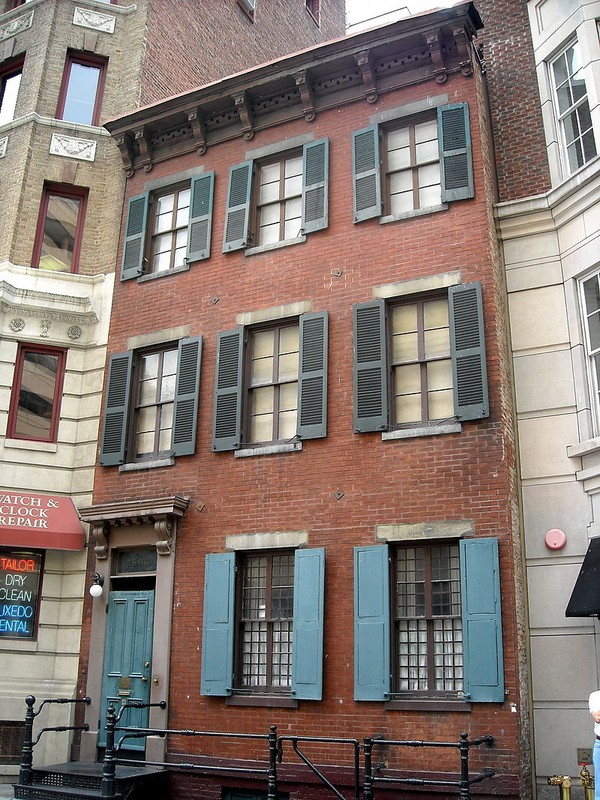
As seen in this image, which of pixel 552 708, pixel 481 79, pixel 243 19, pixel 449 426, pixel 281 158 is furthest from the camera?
pixel 243 19

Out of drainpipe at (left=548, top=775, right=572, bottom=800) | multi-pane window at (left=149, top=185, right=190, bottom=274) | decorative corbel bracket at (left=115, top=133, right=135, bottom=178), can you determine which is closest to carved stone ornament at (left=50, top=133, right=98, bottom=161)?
decorative corbel bracket at (left=115, top=133, right=135, bottom=178)

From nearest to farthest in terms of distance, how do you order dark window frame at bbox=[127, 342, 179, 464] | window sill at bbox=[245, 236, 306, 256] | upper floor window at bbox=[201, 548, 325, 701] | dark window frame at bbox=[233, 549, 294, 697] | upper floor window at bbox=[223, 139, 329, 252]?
upper floor window at bbox=[201, 548, 325, 701] < dark window frame at bbox=[233, 549, 294, 697] < window sill at bbox=[245, 236, 306, 256] < upper floor window at bbox=[223, 139, 329, 252] < dark window frame at bbox=[127, 342, 179, 464]

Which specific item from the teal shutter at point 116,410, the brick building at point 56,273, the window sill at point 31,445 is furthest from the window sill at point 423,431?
the window sill at point 31,445

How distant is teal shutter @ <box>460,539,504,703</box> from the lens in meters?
10.7

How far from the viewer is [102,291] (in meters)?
16.2

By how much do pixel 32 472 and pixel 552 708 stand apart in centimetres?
958

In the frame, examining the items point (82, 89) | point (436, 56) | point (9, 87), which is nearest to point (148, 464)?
point (436, 56)

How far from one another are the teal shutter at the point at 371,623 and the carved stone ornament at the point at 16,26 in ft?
46.7

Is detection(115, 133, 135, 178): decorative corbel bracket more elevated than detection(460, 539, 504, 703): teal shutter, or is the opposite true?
detection(115, 133, 135, 178): decorative corbel bracket

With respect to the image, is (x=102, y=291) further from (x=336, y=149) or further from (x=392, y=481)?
(x=392, y=481)

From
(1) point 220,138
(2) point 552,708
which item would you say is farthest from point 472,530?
(1) point 220,138

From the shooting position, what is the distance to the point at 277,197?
15094mm

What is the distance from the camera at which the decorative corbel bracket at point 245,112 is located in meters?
15.3

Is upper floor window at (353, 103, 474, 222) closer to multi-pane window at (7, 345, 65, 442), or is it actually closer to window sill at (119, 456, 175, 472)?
window sill at (119, 456, 175, 472)
